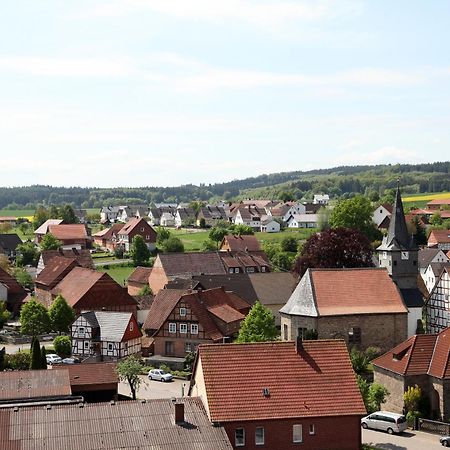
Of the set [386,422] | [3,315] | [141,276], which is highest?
[141,276]

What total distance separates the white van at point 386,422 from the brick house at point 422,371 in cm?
321

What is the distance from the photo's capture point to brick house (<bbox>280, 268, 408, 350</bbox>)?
192 feet

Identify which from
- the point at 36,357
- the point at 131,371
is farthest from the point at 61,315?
the point at 131,371

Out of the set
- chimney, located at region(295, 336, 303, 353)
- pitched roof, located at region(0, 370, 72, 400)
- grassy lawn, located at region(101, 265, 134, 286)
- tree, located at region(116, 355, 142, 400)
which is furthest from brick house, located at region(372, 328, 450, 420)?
grassy lawn, located at region(101, 265, 134, 286)

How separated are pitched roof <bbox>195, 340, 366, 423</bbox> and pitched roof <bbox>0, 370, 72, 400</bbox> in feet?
30.5

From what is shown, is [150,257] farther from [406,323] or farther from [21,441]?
[21,441]

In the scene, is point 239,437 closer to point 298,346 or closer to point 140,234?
point 298,346

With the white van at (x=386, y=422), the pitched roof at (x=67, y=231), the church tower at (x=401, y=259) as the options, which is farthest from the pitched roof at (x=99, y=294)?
the pitched roof at (x=67, y=231)

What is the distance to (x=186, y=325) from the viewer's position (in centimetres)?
6262

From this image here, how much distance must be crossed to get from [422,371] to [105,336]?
88.4 feet

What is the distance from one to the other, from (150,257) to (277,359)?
91.0 m

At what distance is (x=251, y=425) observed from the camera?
1336 inches

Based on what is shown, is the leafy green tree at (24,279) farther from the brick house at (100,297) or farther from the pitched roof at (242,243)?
the pitched roof at (242,243)

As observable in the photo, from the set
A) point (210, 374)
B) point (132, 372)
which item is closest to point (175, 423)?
point (210, 374)
